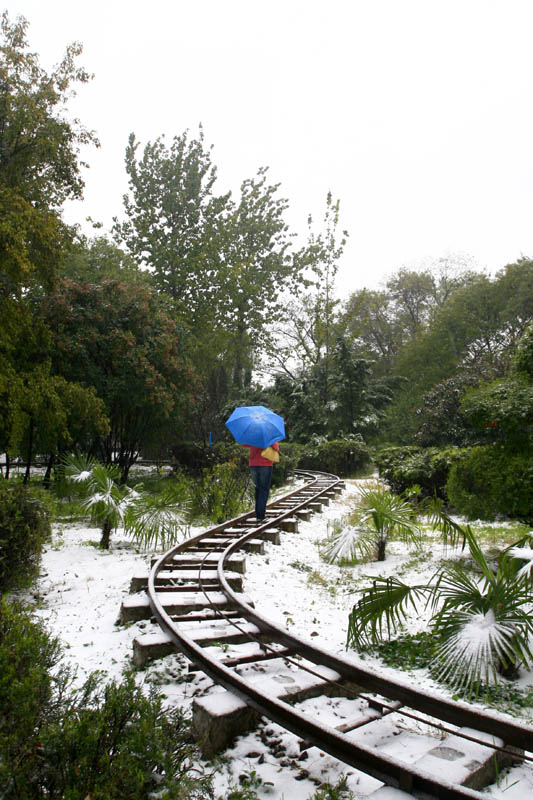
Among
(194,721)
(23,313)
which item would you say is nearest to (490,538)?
(194,721)

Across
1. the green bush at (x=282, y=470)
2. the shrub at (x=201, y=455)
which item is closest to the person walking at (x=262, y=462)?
the shrub at (x=201, y=455)

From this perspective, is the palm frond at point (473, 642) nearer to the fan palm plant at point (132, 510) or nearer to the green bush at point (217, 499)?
the fan palm plant at point (132, 510)

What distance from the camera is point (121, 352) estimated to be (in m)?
15.4

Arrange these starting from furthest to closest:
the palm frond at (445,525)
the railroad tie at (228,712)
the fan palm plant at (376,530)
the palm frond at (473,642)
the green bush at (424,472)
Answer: the green bush at (424,472), the fan palm plant at (376,530), the palm frond at (445,525), the palm frond at (473,642), the railroad tie at (228,712)

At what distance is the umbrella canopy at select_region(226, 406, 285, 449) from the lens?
8625 millimetres

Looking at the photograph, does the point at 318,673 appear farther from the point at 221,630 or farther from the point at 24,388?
the point at 24,388

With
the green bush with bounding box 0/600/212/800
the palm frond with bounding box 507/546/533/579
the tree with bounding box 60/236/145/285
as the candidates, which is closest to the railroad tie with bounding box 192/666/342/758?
the green bush with bounding box 0/600/212/800

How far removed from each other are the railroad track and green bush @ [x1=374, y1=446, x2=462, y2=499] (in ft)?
22.8

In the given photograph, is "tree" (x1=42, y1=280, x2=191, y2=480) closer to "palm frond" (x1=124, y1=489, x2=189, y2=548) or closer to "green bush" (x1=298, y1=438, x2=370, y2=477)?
"palm frond" (x1=124, y1=489, x2=189, y2=548)

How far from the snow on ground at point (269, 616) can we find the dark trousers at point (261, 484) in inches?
29.0

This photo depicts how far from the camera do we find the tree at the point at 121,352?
1449 cm

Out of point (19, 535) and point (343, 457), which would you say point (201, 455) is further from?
point (19, 535)

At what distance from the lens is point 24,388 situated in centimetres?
1097

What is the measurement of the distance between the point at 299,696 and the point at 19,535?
3734 mm
